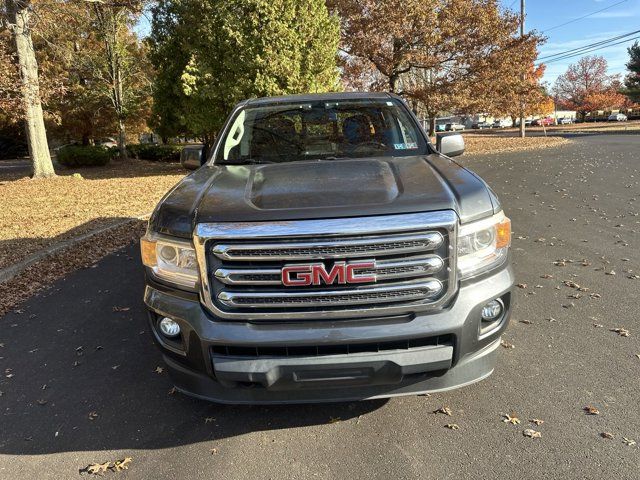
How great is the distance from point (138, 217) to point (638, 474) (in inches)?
344

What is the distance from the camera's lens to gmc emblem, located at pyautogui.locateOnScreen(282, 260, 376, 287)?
2395mm

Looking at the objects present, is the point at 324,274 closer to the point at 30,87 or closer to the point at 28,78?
the point at 30,87

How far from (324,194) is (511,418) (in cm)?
169

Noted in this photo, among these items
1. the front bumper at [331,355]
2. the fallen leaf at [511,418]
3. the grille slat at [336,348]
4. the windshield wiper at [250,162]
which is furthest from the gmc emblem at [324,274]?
the windshield wiper at [250,162]

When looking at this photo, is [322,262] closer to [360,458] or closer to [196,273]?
[196,273]

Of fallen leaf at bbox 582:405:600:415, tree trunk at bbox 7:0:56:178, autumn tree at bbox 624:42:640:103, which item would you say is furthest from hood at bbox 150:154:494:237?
autumn tree at bbox 624:42:640:103

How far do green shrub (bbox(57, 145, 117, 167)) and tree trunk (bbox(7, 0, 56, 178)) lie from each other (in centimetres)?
779

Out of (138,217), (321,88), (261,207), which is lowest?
(138,217)

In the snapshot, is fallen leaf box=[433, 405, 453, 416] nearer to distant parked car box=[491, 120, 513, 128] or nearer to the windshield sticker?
the windshield sticker

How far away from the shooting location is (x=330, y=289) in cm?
243

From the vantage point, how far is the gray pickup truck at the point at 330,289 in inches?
93.8

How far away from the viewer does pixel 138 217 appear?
9359 mm

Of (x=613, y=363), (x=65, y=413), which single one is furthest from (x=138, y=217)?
(x=613, y=363)

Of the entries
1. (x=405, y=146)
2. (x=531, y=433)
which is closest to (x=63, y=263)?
(x=405, y=146)
